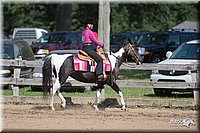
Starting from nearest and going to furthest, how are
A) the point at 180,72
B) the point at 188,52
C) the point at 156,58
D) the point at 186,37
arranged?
the point at 180,72 < the point at 188,52 < the point at 186,37 < the point at 156,58

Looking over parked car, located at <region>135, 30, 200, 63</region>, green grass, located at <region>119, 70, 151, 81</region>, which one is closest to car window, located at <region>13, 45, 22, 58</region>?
green grass, located at <region>119, 70, 151, 81</region>

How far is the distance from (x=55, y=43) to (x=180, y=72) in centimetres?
1402

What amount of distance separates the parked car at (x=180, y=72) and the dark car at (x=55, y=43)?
990 centimetres

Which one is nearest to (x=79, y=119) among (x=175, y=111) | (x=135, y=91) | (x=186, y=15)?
(x=175, y=111)

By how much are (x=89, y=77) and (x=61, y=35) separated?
53.0 ft

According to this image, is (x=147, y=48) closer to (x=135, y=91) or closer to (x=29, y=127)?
(x=135, y=91)

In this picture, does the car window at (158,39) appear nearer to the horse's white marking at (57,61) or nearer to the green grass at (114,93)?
the green grass at (114,93)

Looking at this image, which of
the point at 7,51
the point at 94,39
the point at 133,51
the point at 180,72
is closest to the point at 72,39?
the point at 7,51

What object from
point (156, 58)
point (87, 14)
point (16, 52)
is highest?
point (87, 14)

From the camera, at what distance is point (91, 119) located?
13.1 meters

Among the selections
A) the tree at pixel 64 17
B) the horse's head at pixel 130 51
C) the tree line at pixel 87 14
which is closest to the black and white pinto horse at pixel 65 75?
the horse's head at pixel 130 51

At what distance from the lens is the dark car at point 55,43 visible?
28.5 m

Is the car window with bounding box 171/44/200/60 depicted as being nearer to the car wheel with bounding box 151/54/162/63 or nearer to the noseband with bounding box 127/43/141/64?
the noseband with bounding box 127/43/141/64

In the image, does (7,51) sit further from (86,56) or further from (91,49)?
(91,49)
